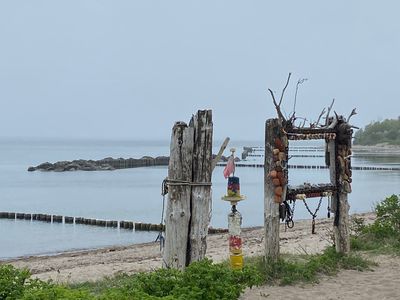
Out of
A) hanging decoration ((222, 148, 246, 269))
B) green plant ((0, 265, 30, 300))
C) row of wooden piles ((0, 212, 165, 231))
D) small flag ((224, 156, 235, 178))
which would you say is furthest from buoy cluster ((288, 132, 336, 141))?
row of wooden piles ((0, 212, 165, 231))

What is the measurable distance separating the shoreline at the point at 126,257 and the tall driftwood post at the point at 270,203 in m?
3.52

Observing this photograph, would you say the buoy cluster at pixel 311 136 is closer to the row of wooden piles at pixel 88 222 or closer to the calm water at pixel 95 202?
the row of wooden piles at pixel 88 222

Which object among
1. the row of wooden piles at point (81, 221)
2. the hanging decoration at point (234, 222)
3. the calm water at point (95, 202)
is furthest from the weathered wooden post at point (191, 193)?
the row of wooden piles at point (81, 221)

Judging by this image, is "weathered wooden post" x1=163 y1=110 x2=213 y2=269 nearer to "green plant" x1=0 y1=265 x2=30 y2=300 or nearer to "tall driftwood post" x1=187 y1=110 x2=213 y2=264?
"tall driftwood post" x1=187 y1=110 x2=213 y2=264

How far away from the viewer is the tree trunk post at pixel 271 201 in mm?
9875

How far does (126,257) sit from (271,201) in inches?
362

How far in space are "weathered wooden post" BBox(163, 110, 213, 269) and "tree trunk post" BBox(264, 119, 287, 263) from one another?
2624mm

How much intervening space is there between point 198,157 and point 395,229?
7464mm

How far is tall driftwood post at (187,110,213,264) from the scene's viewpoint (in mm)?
7480

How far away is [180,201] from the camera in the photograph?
7.48m

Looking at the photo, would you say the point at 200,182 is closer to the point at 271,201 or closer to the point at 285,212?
the point at 271,201

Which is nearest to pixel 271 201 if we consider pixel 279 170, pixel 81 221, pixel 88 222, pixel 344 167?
pixel 279 170

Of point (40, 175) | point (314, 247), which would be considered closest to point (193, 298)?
point (314, 247)

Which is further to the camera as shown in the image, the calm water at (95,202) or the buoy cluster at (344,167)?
the calm water at (95,202)
